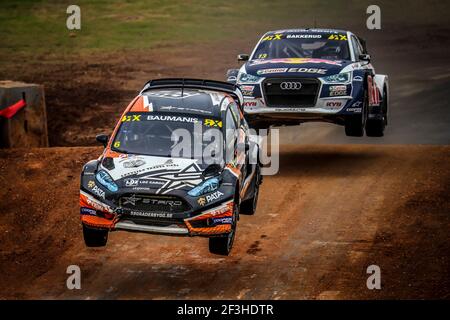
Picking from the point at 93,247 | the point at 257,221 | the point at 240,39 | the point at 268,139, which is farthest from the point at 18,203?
the point at 240,39

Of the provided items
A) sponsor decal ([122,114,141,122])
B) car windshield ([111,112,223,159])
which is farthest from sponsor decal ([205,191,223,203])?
sponsor decal ([122,114,141,122])

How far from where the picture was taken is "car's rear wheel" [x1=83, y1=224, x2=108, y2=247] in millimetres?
13766

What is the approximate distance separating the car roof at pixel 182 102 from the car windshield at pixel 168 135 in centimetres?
10

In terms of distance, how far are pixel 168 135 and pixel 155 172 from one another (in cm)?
96

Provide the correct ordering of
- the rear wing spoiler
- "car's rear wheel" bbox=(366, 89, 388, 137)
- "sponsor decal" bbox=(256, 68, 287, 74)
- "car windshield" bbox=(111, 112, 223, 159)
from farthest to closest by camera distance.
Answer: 1. "car's rear wheel" bbox=(366, 89, 388, 137)
2. "sponsor decal" bbox=(256, 68, 287, 74)
3. the rear wing spoiler
4. "car windshield" bbox=(111, 112, 223, 159)

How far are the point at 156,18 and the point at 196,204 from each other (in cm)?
2636

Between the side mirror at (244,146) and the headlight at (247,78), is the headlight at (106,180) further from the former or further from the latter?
the headlight at (247,78)

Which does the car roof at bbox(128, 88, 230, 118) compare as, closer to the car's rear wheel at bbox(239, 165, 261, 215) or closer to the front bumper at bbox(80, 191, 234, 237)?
the car's rear wheel at bbox(239, 165, 261, 215)

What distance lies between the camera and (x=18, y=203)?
16.4 m

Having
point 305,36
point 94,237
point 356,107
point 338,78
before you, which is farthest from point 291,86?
point 94,237

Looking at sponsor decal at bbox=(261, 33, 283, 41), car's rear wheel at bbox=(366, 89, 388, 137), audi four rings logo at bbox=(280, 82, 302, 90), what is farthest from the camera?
car's rear wheel at bbox=(366, 89, 388, 137)

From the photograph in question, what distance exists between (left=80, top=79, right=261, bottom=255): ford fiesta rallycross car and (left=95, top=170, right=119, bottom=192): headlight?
0.01m

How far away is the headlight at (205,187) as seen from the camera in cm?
1326

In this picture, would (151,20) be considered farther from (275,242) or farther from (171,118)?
(275,242)
